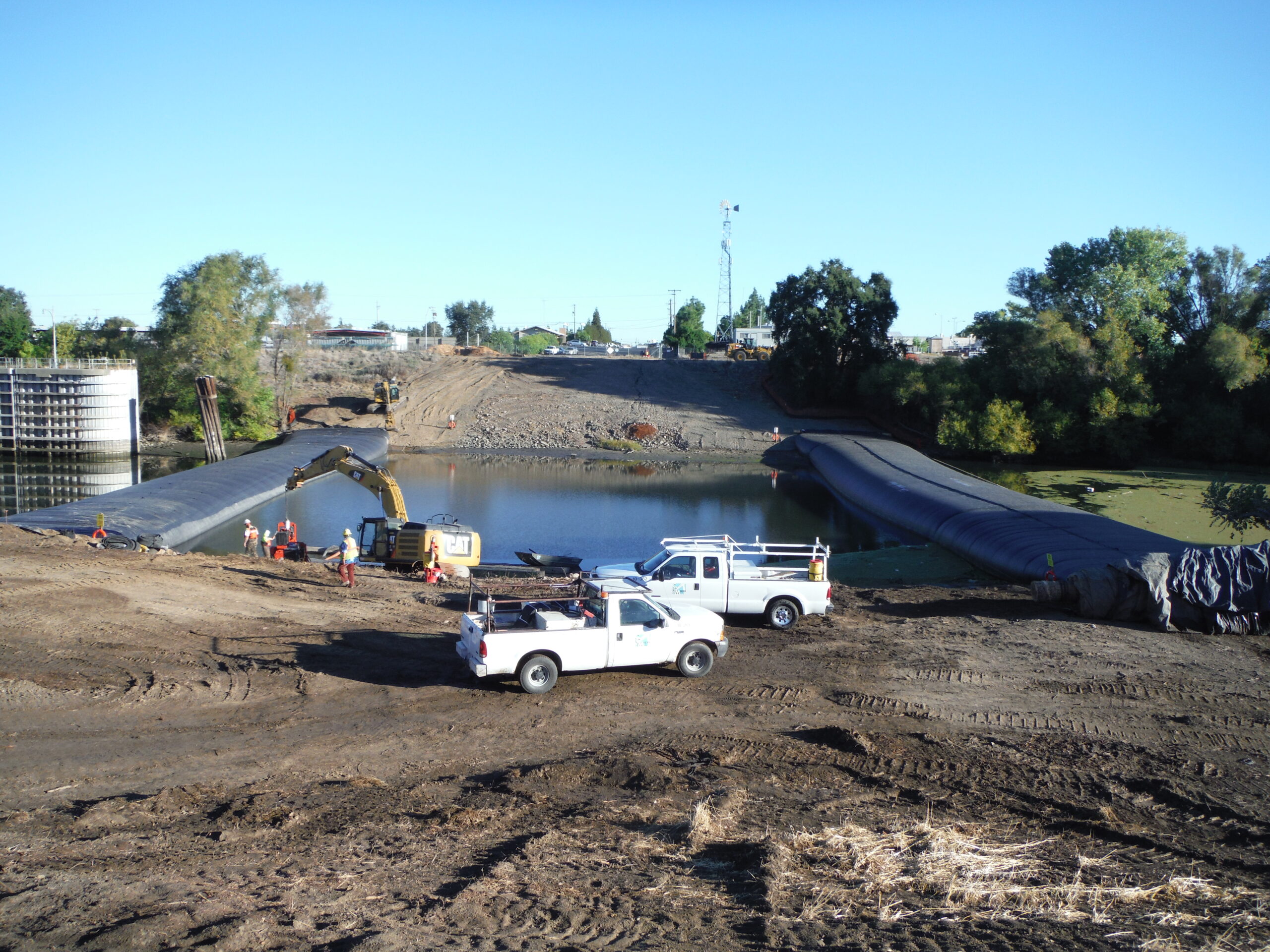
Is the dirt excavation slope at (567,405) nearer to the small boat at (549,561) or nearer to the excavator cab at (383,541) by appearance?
the excavator cab at (383,541)

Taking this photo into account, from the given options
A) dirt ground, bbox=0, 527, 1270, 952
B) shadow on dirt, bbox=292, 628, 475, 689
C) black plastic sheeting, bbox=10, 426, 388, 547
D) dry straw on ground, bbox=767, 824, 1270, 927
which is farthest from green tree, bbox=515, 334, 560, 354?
dry straw on ground, bbox=767, 824, 1270, 927

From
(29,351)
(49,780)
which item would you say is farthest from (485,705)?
(29,351)

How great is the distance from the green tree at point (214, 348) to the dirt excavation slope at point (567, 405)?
4740 mm

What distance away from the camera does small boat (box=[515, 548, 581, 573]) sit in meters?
26.5

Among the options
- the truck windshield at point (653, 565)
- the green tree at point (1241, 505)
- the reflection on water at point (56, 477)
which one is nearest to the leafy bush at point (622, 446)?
the reflection on water at point (56, 477)

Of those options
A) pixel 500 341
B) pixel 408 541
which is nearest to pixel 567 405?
pixel 408 541

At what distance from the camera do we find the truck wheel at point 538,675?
571 inches

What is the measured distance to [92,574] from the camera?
2130 centimetres

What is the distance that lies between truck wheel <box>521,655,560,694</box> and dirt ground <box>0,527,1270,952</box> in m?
0.26

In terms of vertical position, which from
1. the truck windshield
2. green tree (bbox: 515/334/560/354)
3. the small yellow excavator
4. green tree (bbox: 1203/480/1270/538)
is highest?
green tree (bbox: 515/334/560/354)

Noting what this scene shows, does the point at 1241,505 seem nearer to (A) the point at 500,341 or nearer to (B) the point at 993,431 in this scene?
(B) the point at 993,431

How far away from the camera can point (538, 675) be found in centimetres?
1464

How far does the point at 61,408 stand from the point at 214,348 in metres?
10.5

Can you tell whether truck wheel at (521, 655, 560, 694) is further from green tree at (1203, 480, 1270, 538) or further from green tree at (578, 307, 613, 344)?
green tree at (578, 307, 613, 344)
